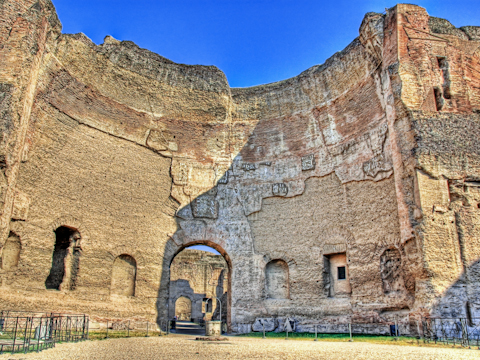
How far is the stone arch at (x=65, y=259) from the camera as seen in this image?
1111 centimetres

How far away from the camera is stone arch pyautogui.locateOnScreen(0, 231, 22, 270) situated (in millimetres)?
9840

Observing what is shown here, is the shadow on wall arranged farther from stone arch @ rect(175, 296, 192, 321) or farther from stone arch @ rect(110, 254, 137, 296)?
stone arch @ rect(175, 296, 192, 321)

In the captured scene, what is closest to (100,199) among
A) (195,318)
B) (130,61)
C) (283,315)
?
(130,61)

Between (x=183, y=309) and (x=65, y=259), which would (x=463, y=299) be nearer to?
(x=65, y=259)

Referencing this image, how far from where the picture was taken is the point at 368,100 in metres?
12.8

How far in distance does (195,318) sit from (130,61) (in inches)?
542

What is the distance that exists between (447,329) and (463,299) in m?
0.98

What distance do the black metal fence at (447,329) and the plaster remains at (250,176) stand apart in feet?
0.97

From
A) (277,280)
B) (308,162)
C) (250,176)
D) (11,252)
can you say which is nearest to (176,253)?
(277,280)

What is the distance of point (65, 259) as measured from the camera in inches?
446

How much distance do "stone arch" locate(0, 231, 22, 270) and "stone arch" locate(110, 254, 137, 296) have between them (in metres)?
2.88

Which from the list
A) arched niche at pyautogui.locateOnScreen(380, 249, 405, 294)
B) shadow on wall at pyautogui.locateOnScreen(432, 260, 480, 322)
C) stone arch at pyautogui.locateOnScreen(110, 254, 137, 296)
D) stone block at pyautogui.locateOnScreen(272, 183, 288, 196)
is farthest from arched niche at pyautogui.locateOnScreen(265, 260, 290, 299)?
shadow on wall at pyautogui.locateOnScreen(432, 260, 480, 322)

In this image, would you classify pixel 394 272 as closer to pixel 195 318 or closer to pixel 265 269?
pixel 265 269

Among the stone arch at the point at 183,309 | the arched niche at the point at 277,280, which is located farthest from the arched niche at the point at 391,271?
the stone arch at the point at 183,309
